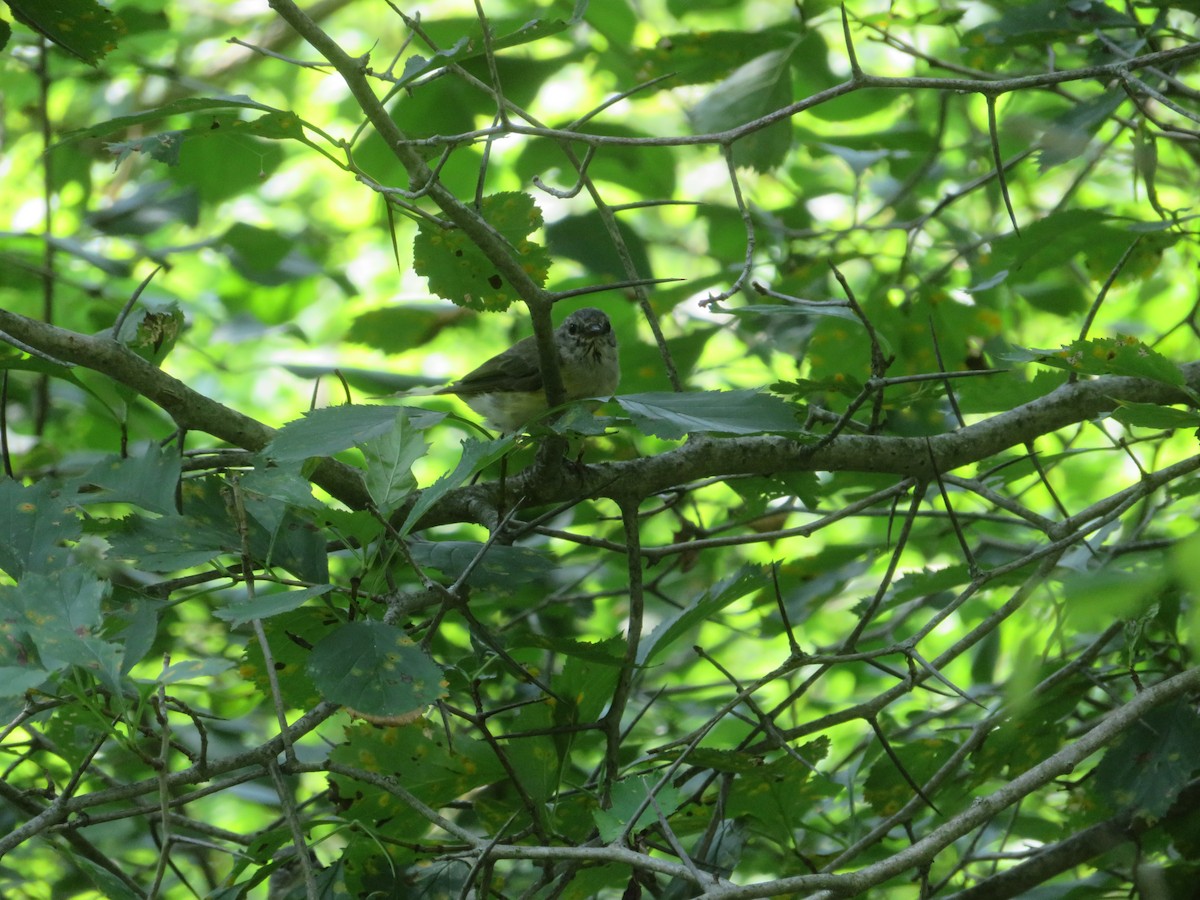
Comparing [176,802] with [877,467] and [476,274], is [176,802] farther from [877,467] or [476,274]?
[877,467]

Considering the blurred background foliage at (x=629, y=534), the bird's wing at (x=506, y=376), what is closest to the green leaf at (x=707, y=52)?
the blurred background foliage at (x=629, y=534)

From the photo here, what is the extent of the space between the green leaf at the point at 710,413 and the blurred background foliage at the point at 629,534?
13mm

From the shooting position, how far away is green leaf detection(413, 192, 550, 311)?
1820 mm

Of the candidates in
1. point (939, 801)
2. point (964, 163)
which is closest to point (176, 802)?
point (939, 801)

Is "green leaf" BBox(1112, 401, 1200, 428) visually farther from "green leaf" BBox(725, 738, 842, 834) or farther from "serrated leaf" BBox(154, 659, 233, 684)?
"serrated leaf" BBox(154, 659, 233, 684)

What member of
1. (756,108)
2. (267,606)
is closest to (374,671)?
(267,606)

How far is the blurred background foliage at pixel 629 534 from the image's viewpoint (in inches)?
57.4

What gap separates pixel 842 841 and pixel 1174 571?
1.59 metres

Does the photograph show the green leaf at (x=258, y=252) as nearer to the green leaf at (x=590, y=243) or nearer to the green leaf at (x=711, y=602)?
the green leaf at (x=590, y=243)

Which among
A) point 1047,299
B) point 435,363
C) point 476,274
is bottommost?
point 476,274

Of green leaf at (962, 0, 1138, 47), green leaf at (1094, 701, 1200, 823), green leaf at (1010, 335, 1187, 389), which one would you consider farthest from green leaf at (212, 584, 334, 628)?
green leaf at (962, 0, 1138, 47)

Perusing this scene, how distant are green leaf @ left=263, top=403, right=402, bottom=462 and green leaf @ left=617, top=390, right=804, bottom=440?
322mm

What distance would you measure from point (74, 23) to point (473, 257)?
810 mm

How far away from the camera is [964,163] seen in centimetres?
438
